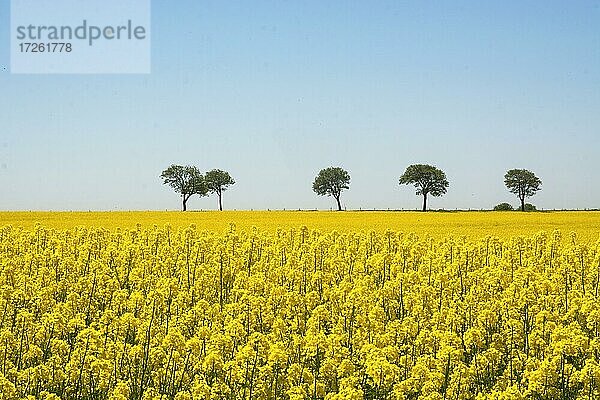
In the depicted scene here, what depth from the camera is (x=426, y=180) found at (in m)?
92.9

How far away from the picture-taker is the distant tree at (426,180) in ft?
304

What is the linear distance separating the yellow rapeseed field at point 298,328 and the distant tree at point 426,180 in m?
75.8

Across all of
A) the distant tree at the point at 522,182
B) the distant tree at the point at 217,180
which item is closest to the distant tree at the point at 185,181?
the distant tree at the point at 217,180

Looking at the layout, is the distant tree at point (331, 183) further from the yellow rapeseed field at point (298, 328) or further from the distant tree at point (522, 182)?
the yellow rapeseed field at point (298, 328)

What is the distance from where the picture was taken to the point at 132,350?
9.07 m

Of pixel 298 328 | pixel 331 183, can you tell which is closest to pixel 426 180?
pixel 331 183

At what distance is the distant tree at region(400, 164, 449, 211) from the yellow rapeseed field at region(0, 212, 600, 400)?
2984 inches

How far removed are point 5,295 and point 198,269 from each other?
3.83 metres

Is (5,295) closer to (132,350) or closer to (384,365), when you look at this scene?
(132,350)

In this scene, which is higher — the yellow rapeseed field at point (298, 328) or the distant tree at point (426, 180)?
the distant tree at point (426, 180)

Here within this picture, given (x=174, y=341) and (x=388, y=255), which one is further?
(x=388, y=255)

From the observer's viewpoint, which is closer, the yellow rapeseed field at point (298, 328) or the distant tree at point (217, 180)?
the yellow rapeseed field at point (298, 328)

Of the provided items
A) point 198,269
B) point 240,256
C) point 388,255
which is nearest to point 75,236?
point 240,256

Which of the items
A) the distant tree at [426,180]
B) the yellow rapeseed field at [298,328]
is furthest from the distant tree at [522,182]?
the yellow rapeseed field at [298,328]
